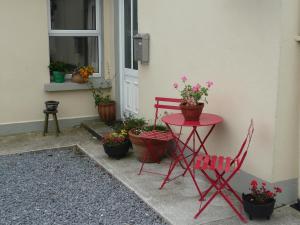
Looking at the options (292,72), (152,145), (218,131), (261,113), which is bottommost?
(152,145)

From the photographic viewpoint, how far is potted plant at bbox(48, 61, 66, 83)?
759cm

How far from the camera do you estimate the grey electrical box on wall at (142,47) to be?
19.9 feet

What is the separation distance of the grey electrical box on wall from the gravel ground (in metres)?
1.65

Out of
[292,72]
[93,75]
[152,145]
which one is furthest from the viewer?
[93,75]

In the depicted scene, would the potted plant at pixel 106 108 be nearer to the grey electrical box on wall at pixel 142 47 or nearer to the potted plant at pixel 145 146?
the grey electrical box on wall at pixel 142 47

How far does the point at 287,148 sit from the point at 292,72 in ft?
2.39

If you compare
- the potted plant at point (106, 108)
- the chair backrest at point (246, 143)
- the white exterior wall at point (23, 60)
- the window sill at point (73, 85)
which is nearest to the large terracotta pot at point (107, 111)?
the potted plant at point (106, 108)

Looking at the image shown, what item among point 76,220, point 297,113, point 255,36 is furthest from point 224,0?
point 76,220

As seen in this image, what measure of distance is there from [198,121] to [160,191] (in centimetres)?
89

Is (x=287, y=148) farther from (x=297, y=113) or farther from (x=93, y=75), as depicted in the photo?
(x=93, y=75)

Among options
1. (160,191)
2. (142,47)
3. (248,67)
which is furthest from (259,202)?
(142,47)

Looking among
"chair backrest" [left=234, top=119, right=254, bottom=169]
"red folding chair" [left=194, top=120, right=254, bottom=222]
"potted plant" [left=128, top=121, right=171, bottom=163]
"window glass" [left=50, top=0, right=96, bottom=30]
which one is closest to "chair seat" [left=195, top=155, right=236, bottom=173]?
"red folding chair" [left=194, top=120, right=254, bottom=222]

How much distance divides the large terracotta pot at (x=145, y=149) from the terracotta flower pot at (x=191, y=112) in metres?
1.16

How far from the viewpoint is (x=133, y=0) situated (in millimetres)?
7012
